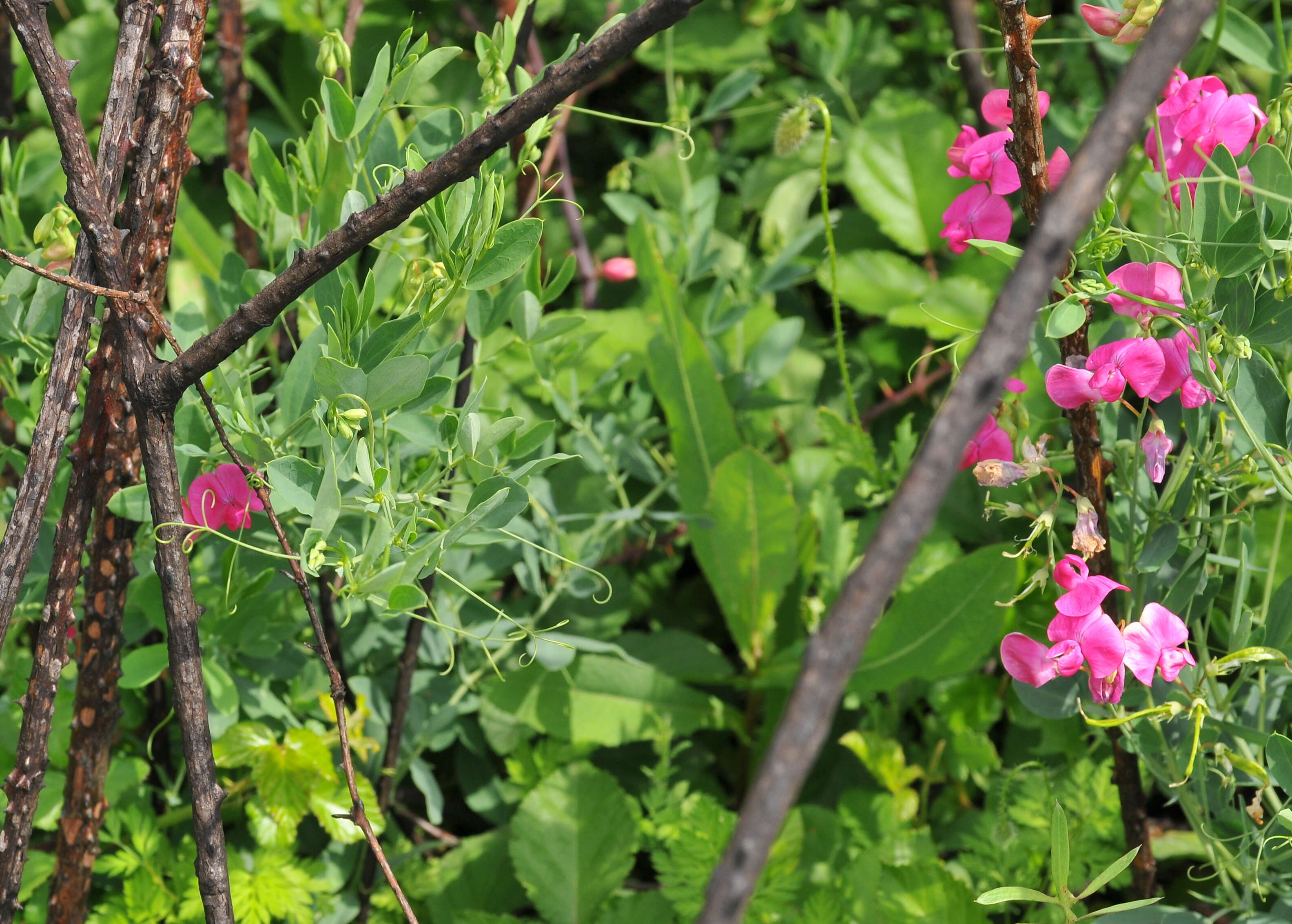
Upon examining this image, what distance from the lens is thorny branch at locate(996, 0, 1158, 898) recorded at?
665 millimetres

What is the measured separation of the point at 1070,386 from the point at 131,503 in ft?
2.16

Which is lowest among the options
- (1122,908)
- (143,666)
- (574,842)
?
(574,842)

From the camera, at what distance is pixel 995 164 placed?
749 millimetres

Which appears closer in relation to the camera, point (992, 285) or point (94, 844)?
point (94, 844)

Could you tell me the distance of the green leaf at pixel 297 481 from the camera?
652mm

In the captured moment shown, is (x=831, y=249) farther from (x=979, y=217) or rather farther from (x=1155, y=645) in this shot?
(x=1155, y=645)

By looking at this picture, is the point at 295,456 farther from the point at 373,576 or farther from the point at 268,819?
the point at 268,819

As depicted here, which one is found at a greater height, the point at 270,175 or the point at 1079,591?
the point at 270,175

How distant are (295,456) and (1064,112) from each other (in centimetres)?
117

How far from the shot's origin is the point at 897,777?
1.07 metres

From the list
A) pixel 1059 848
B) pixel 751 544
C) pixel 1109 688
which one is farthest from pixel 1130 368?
pixel 751 544

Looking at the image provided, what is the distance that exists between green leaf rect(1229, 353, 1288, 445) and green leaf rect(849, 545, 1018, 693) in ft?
1.04

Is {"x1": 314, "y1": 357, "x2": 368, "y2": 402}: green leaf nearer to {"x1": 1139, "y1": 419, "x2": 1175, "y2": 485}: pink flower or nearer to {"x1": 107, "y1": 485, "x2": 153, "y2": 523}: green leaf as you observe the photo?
{"x1": 107, "y1": 485, "x2": 153, "y2": 523}: green leaf

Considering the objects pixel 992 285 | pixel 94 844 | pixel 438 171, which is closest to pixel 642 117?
pixel 992 285
